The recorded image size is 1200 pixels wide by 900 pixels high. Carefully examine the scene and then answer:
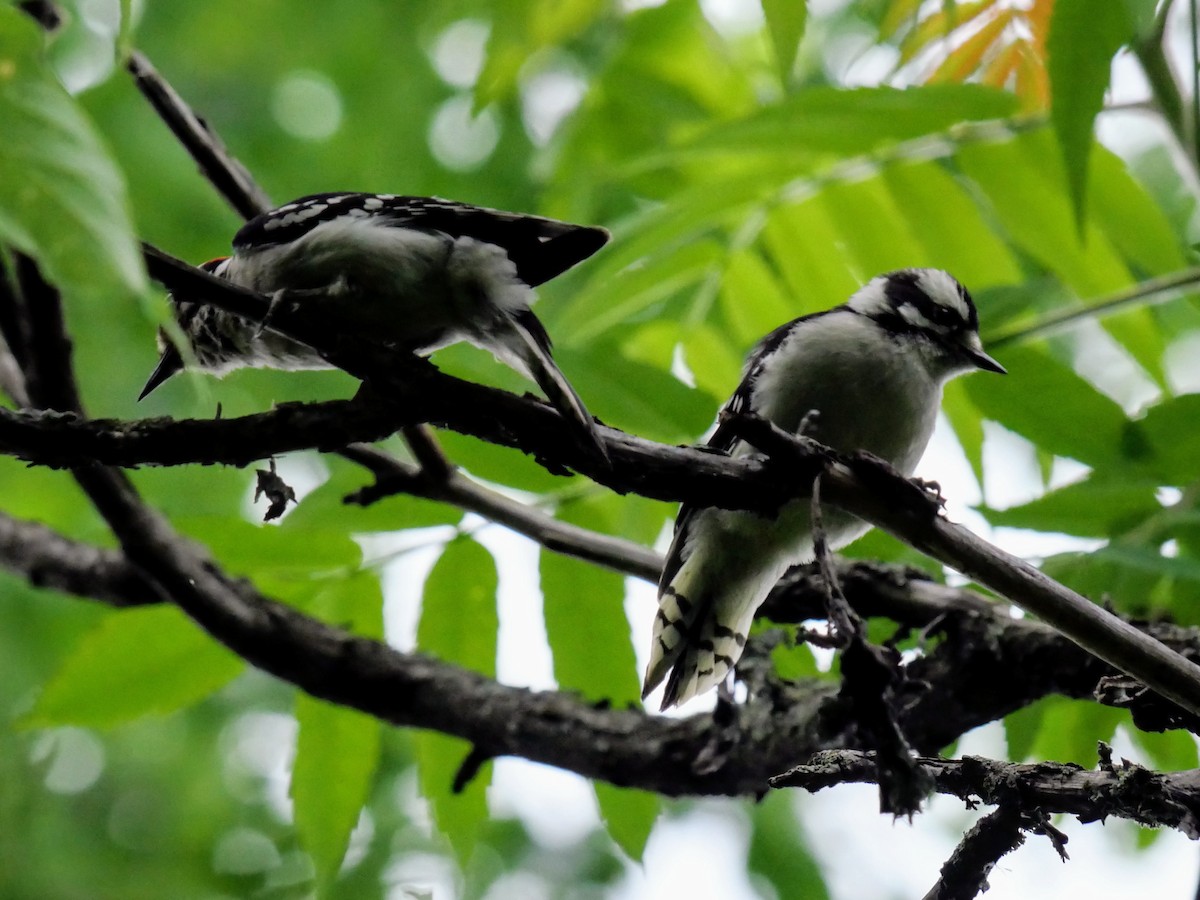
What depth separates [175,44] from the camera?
6.04m

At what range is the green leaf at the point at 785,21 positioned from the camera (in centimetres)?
220

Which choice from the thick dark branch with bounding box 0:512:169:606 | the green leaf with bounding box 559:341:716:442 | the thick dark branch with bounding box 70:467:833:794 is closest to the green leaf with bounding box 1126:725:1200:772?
the thick dark branch with bounding box 70:467:833:794

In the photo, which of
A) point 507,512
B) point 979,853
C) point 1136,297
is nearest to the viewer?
point 979,853

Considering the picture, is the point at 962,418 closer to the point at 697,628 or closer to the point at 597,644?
the point at 697,628

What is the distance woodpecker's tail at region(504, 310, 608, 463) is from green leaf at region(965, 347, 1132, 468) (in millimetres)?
1125

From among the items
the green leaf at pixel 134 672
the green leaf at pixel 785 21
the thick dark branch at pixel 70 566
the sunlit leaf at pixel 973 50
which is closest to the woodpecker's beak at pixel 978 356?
the sunlit leaf at pixel 973 50

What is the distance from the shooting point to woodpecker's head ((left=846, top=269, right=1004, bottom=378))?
3205 mm

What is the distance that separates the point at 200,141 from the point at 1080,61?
211 cm

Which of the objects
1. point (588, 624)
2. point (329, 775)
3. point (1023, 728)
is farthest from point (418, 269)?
point (1023, 728)

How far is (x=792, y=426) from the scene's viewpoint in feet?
10.3

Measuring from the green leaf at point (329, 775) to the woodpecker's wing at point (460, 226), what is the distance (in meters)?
1.29

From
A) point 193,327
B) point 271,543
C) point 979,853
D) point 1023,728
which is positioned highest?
point 193,327

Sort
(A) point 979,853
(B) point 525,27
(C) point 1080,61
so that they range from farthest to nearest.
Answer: (B) point 525,27 → (C) point 1080,61 → (A) point 979,853

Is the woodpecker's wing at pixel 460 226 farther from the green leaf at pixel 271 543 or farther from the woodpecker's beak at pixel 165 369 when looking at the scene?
the green leaf at pixel 271 543
